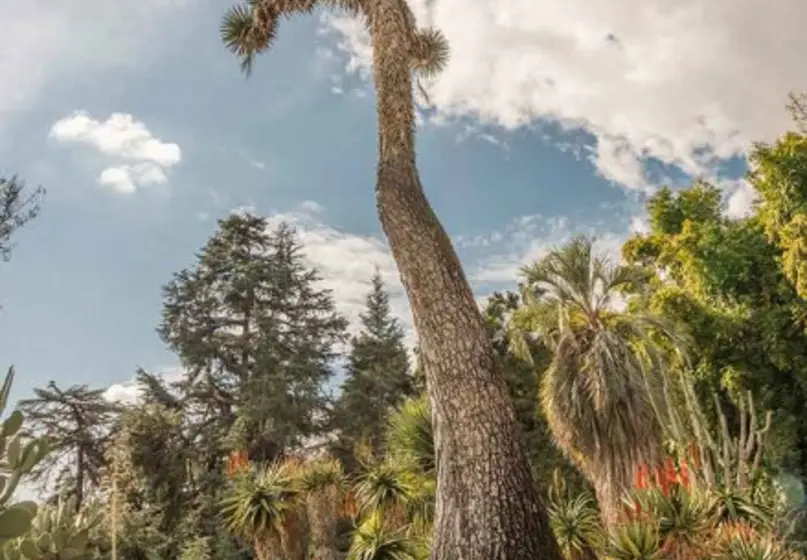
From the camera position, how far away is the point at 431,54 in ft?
32.9

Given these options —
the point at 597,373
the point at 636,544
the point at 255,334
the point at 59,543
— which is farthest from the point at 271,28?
the point at 255,334

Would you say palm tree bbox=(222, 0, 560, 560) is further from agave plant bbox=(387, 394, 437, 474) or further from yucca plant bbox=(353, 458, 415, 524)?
yucca plant bbox=(353, 458, 415, 524)

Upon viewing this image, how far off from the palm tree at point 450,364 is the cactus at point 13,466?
14.4 feet

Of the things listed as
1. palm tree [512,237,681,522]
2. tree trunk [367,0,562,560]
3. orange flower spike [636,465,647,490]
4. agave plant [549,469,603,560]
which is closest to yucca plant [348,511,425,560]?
agave plant [549,469,603,560]

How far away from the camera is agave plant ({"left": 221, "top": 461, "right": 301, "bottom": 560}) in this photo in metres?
11.6

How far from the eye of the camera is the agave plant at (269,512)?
11.6 meters

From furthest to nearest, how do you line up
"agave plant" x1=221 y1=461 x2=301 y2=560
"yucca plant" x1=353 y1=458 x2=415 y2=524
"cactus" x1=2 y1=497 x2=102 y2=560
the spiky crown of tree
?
1. "agave plant" x1=221 y1=461 x2=301 y2=560
2. "yucca plant" x1=353 y1=458 x2=415 y2=524
3. the spiky crown of tree
4. "cactus" x1=2 y1=497 x2=102 y2=560

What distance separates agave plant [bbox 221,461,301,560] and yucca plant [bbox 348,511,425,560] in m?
2.03

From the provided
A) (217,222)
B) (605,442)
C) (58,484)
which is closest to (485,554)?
(605,442)

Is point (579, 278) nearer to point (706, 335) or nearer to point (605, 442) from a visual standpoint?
point (605, 442)

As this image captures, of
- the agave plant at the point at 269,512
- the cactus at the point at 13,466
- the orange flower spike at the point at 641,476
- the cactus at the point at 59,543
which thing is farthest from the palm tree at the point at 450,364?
the agave plant at the point at 269,512

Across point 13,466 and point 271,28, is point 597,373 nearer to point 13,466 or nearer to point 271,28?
point 271,28

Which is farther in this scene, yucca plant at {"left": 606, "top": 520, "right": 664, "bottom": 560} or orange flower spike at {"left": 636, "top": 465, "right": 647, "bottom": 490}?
orange flower spike at {"left": 636, "top": 465, "right": 647, "bottom": 490}

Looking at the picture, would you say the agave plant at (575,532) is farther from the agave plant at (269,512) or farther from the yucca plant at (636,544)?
the agave plant at (269,512)
